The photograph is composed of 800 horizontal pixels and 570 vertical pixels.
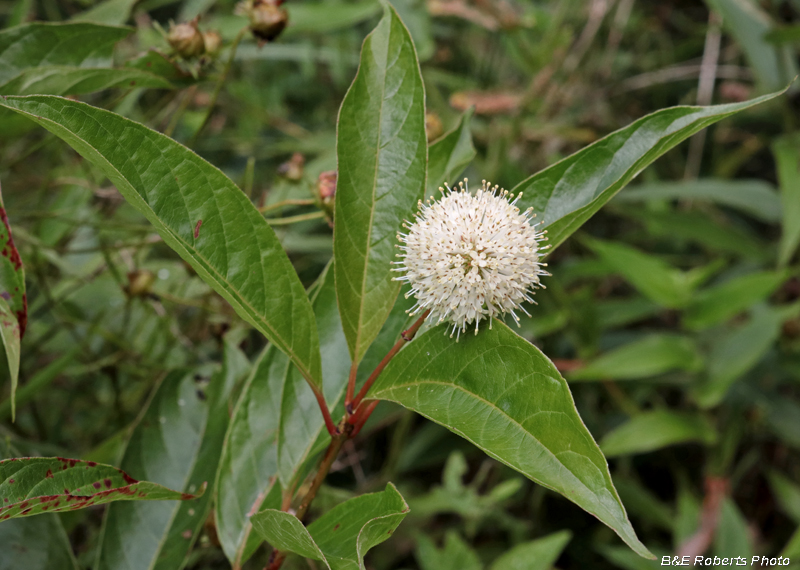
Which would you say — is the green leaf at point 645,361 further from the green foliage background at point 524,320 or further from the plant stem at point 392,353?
the plant stem at point 392,353

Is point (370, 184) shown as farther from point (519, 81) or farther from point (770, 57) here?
point (519, 81)

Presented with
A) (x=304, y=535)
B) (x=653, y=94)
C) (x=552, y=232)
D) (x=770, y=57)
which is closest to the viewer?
(x=304, y=535)

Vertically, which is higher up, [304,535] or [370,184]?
[370,184]

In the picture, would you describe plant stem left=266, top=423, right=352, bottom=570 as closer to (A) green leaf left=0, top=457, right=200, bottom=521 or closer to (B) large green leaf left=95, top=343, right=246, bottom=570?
(A) green leaf left=0, top=457, right=200, bottom=521

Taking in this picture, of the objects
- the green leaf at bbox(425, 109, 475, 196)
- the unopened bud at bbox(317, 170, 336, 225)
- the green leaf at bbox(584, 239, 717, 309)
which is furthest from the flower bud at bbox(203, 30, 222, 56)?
the green leaf at bbox(584, 239, 717, 309)

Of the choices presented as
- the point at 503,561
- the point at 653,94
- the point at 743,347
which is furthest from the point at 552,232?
the point at 653,94

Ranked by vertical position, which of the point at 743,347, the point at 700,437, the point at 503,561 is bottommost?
the point at 503,561

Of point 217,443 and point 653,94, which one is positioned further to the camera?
point 653,94
